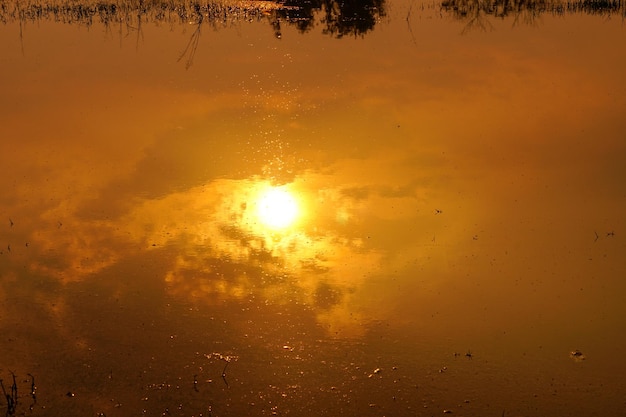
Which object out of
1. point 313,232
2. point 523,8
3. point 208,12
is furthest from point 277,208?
point 523,8

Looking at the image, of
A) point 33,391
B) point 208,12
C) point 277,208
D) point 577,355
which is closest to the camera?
point 33,391

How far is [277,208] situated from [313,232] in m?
0.40

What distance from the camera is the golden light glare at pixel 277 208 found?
498 centimetres

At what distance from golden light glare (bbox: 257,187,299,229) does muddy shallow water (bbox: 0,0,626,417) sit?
18mm

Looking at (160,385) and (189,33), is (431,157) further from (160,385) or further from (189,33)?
(189,33)

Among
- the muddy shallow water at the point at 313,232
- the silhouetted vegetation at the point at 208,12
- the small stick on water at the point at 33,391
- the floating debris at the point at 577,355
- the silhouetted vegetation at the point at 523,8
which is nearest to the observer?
the small stick on water at the point at 33,391

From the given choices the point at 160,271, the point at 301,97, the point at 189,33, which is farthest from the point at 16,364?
the point at 189,33

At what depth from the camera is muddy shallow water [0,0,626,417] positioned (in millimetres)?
3561

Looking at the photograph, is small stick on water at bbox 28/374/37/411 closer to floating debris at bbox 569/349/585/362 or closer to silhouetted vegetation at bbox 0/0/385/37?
floating debris at bbox 569/349/585/362

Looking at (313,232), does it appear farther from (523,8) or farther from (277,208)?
(523,8)

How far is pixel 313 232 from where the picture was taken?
4859 mm

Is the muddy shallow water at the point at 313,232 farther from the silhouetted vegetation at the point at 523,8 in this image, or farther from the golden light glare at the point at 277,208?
the silhouetted vegetation at the point at 523,8

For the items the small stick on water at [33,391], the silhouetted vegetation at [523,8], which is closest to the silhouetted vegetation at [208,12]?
the silhouetted vegetation at [523,8]

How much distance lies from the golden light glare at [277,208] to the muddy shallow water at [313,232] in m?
0.02
